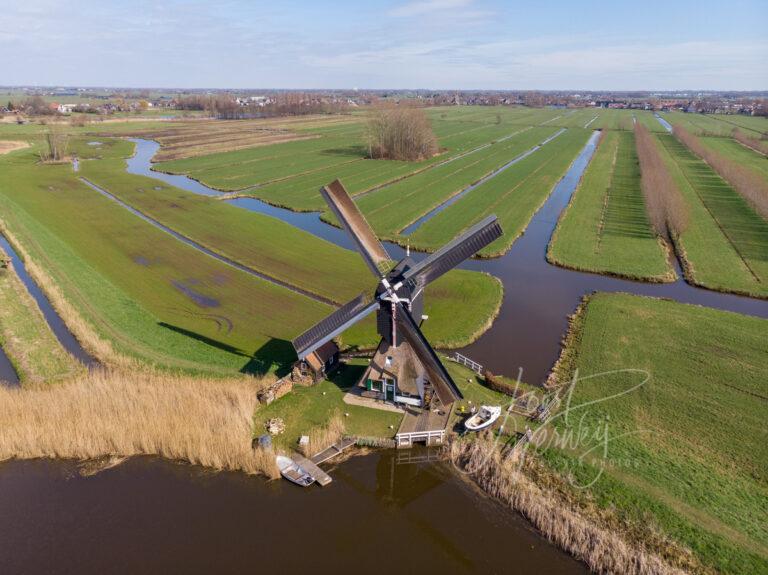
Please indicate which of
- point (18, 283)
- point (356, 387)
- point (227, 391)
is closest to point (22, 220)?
point (18, 283)

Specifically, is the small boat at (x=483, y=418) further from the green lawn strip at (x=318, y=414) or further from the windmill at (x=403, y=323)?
the green lawn strip at (x=318, y=414)

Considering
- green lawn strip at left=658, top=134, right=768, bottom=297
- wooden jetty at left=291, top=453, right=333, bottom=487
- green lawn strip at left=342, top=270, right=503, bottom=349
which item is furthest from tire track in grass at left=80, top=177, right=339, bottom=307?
green lawn strip at left=658, top=134, right=768, bottom=297

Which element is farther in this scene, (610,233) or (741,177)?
(741,177)

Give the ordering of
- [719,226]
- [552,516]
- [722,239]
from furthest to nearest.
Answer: [719,226]
[722,239]
[552,516]

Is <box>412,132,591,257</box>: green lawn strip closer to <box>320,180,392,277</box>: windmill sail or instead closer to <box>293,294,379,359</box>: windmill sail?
<box>320,180,392,277</box>: windmill sail

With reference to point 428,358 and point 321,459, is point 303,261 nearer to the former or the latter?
point 428,358

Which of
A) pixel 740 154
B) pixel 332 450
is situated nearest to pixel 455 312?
pixel 332 450
